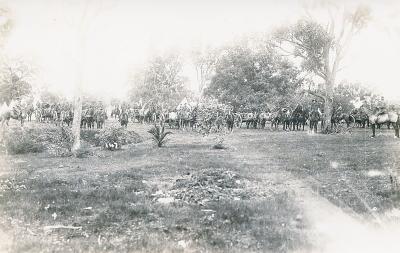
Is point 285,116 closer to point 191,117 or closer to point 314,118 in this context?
point 314,118

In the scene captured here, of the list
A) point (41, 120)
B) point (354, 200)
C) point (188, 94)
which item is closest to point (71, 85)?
point (41, 120)

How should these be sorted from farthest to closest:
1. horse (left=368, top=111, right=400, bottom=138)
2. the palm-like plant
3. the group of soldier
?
the group of soldier < horse (left=368, top=111, right=400, bottom=138) < the palm-like plant

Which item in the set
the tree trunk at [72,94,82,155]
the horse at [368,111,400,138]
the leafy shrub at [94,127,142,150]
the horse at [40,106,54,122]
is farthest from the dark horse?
the tree trunk at [72,94,82,155]

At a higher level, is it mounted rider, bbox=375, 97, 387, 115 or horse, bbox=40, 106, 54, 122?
mounted rider, bbox=375, 97, 387, 115

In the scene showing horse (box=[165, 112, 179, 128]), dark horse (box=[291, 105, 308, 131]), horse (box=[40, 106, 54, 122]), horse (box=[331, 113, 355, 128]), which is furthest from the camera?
dark horse (box=[291, 105, 308, 131])

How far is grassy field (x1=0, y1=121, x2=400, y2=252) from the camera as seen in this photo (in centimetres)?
695

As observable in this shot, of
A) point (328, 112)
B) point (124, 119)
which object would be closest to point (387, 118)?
point (328, 112)

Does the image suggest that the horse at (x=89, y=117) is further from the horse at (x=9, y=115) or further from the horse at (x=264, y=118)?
the horse at (x=264, y=118)

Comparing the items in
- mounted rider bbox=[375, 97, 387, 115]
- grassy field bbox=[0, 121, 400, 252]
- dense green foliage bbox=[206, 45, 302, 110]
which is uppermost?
dense green foliage bbox=[206, 45, 302, 110]

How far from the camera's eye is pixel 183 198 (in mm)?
8945

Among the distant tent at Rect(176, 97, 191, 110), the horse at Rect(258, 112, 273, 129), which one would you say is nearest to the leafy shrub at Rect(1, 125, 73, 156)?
the distant tent at Rect(176, 97, 191, 110)

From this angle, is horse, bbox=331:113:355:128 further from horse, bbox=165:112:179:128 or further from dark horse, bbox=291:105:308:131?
horse, bbox=165:112:179:128

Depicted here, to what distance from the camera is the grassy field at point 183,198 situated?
6.95 m

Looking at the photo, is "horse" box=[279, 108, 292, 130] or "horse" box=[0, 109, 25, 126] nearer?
"horse" box=[0, 109, 25, 126]
